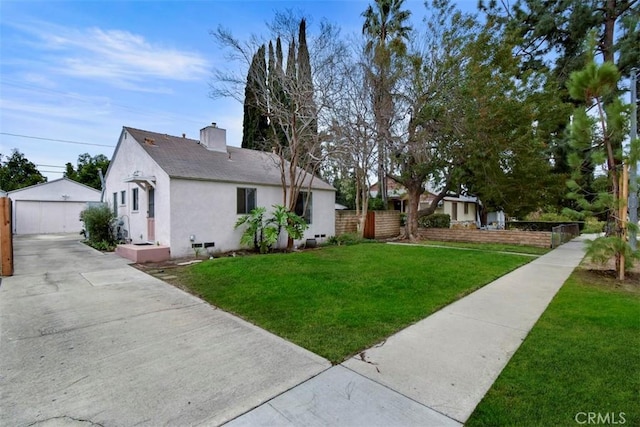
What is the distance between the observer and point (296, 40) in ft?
37.9

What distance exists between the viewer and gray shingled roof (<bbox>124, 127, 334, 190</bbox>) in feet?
33.8

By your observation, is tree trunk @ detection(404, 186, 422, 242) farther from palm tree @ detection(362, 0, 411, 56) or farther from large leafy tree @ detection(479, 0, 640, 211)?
palm tree @ detection(362, 0, 411, 56)

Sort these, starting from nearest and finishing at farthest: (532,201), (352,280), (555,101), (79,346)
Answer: (79,346) < (352,280) < (555,101) < (532,201)

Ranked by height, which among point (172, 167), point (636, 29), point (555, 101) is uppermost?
point (636, 29)

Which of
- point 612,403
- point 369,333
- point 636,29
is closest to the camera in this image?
point 612,403

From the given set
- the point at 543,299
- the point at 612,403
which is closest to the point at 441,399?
the point at 612,403

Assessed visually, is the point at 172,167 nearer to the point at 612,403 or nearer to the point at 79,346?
the point at 79,346

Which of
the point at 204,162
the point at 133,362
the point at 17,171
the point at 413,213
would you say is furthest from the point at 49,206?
the point at 133,362

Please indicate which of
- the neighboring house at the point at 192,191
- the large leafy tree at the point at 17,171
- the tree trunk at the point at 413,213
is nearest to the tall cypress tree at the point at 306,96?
the neighboring house at the point at 192,191

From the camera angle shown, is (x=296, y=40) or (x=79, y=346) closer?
(x=79, y=346)

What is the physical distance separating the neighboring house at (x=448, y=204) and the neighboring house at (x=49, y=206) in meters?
22.3

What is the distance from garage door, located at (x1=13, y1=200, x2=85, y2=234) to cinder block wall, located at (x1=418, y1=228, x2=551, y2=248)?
2276 cm

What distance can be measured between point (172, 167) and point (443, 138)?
422 inches

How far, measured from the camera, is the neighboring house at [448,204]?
2437 cm
